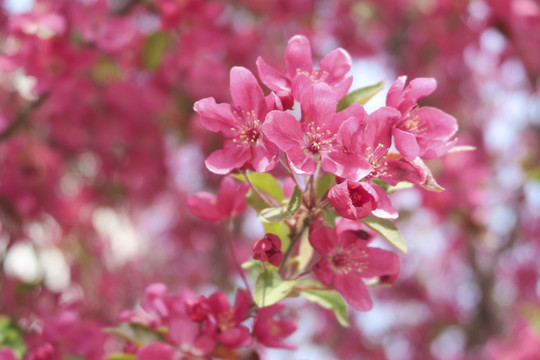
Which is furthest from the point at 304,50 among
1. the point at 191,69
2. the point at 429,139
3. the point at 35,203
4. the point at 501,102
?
the point at 501,102

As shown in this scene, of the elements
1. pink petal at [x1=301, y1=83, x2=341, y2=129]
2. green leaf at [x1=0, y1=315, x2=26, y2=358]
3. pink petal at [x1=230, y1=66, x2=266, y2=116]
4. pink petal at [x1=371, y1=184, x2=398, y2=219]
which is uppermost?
pink petal at [x1=230, y1=66, x2=266, y2=116]

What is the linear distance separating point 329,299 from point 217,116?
1.34ft

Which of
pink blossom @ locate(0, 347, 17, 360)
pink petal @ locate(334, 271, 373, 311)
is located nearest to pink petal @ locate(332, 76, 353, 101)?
pink petal @ locate(334, 271, 373, 311)

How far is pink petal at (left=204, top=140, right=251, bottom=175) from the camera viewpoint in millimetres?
892

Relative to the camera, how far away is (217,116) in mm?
938

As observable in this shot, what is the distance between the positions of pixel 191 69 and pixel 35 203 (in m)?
0.92

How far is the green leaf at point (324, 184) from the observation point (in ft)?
3.05

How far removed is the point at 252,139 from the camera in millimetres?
924

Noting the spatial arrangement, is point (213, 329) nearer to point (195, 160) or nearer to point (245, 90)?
point (245, 90)

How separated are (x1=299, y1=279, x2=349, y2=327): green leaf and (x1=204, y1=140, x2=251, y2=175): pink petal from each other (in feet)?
0.91

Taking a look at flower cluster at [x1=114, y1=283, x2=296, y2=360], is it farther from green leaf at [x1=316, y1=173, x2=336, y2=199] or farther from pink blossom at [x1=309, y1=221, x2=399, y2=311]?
green leaf at [x1=316, y1=173, x2=336, y2=199]

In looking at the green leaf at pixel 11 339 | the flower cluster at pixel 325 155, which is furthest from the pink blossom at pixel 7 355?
the flower cluster at pixel 325 155

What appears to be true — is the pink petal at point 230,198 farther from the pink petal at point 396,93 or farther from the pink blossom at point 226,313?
the pink petal at point 396,93

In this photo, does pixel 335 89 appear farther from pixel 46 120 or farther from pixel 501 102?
pixel 501 102
